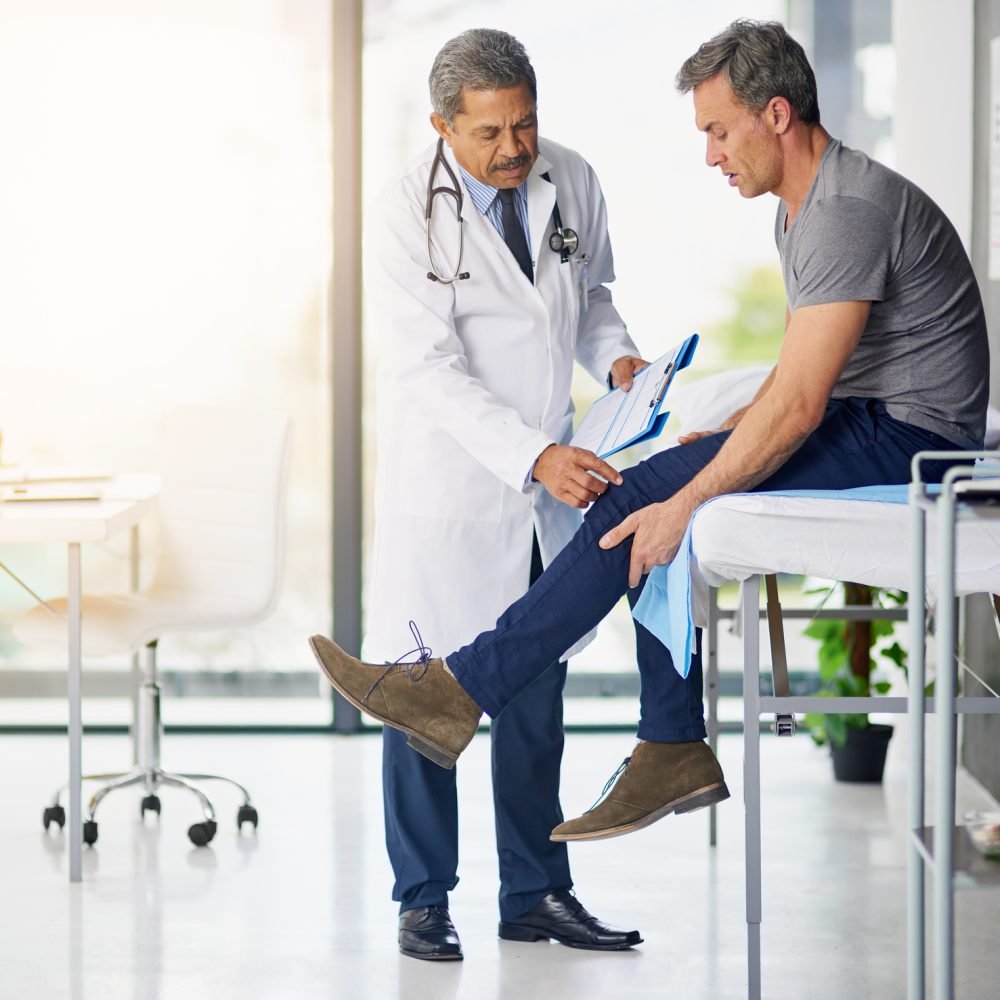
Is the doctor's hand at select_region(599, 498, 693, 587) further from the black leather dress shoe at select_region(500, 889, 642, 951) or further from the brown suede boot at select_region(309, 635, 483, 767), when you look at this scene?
the black leather dress shoe at select_region(500, 889, 642, 951)

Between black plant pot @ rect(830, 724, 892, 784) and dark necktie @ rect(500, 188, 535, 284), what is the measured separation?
1.60 metres

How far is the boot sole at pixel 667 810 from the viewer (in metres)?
2.08

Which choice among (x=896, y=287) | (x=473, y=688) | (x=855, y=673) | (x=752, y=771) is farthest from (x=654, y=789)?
(x=855, y=673)

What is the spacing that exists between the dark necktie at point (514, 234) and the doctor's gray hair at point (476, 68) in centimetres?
17

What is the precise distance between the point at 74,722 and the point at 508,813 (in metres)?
0.94

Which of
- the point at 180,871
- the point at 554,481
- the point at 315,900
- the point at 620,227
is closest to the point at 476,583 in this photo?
the point at 554,481

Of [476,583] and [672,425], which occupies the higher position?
[672,425]

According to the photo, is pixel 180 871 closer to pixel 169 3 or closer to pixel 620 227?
pixel 620 227

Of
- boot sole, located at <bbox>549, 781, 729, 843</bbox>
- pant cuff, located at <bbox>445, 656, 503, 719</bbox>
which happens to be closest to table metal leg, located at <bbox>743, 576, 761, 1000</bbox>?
boot sole, located at <bbox>549, 781, 729, 843</bbox>

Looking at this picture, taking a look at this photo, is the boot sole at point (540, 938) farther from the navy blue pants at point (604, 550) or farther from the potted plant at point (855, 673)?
the potted plant at point (855, 673)

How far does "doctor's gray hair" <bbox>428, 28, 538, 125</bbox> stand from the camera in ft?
7.39

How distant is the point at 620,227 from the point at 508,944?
7.17ft

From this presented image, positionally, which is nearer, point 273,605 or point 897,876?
point 897,876

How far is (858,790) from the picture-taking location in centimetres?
338
